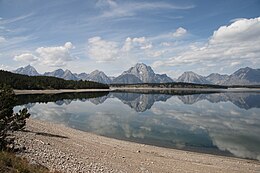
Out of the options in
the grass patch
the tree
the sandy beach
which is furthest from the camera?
the tree

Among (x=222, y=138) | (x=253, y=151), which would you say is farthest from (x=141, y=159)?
(x=222, y=138)

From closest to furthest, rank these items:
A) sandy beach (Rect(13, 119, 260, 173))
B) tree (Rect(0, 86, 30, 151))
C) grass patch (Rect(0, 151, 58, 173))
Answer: grass patch (Rect(0, 151, 58, 173)), sandy beach (Rect(13, 119, 260, 173)), tree (Rect(0, 86, 30, 151))

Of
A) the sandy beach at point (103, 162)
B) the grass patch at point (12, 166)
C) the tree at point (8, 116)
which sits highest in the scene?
the tree at point (8, 116)

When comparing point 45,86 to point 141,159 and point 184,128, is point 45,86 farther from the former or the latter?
point 141,159

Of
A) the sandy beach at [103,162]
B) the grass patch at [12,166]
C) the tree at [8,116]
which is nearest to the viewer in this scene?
the grass patch at [12,166]

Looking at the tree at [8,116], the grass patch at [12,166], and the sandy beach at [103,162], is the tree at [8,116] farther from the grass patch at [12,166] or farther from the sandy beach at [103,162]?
the grass patch at [12,166]

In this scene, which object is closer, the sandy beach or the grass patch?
the grass patch

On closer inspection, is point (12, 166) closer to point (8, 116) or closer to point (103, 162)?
point (8, 116)

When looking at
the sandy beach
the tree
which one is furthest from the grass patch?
the tree

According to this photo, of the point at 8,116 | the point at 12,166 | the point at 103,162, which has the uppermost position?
the point at 8,116

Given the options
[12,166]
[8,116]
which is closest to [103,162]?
[8,116]

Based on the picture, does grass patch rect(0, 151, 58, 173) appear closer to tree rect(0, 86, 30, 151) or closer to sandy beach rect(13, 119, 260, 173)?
sandy beach rect(13, 119, 260, 173)

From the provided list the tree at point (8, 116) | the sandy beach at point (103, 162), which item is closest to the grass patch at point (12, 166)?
the sandy beach at point (103, 162)

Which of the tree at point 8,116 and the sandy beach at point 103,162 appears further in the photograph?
the tree at point 8,116
